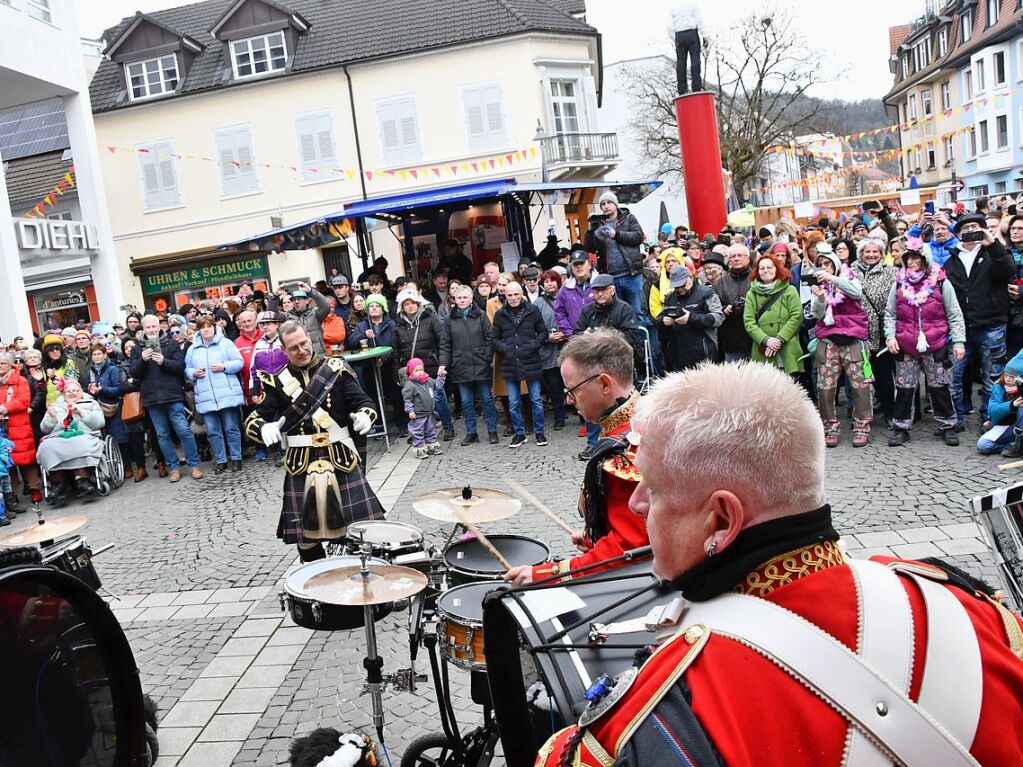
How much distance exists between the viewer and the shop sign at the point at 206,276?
30.7 metres

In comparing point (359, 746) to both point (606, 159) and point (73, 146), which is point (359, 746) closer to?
point (73, 146)

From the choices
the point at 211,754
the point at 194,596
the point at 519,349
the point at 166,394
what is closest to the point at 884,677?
the point at 211,754

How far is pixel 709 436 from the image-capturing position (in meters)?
1.66

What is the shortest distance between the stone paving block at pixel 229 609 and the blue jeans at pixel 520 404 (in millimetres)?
4857

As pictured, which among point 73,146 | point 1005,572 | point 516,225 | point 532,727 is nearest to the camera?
point 1005,572

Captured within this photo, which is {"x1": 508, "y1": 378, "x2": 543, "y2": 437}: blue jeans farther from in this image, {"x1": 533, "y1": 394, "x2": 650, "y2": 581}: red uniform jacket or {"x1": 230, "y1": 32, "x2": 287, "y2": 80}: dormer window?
{"x1": 230, "y1": 32, "x2": 287, "y2": 80}: dormer window

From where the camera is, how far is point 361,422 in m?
5.91

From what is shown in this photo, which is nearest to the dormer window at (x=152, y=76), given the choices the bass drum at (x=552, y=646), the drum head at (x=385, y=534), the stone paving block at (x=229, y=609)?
the stone paving block at (x=229, y=609)

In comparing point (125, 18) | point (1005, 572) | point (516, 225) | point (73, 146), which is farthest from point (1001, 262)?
point (125, 18)

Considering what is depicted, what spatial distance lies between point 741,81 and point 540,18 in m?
16.6

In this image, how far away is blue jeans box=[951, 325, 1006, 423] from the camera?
9039 millimetres

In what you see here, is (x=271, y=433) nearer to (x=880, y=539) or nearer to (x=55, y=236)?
(x=880, y=539)

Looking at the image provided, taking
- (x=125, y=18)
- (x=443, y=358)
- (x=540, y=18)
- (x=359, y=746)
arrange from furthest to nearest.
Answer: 1. (x=125, y=18)
2. (x=540, y=18)
3. (x=443, y=358)
4. (x=359, y=746)

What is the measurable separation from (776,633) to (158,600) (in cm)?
658
